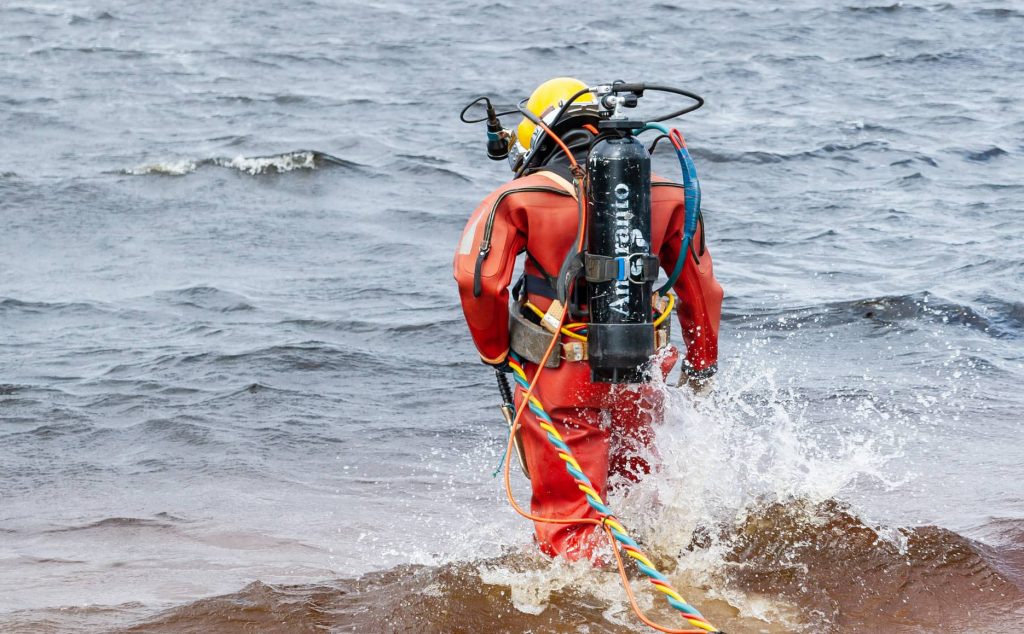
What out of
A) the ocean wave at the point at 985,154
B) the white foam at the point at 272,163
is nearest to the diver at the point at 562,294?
the white foam at the point at 272,163

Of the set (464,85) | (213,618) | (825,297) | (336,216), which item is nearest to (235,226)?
(336,216)

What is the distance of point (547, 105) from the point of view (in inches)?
185

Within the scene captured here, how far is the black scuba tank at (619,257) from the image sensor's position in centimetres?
412

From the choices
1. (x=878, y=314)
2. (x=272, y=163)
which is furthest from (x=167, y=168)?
(x=878, y=314)

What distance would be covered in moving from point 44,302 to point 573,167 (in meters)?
7.47

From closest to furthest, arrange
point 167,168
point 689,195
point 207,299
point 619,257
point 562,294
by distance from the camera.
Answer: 1. point 619,257
2. point 562,294
3. point 689,195
4. point 207,299
5. point 167,168

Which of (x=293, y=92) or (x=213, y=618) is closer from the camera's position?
(x=213, y=618)

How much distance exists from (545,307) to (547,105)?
0.80 metres

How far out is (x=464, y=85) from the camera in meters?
19.4

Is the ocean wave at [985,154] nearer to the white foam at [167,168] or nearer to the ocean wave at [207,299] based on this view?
the ocean wave at [207,299]

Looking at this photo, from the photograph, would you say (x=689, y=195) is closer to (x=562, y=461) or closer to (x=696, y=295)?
(x=696, y=295)

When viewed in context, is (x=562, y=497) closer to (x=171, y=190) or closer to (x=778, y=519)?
(x=778, y=519)

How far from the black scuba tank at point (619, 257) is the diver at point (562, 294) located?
0.01 m

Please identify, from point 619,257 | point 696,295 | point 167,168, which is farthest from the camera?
point 167,168
